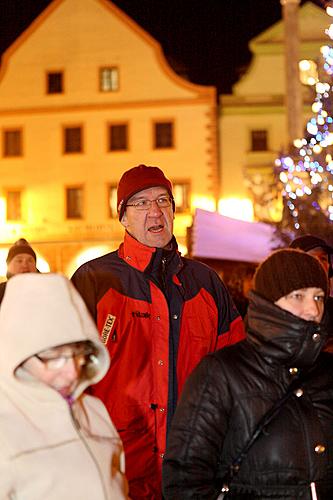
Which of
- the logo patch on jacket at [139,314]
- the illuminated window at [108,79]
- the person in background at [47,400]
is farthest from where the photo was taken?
the illuminated window at [108,79]

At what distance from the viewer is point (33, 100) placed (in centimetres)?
3431

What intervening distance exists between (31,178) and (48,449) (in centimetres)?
3214

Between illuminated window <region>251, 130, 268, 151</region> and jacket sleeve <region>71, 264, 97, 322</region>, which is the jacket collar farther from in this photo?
illuminated window <region>251, 130, 268, 151</region>

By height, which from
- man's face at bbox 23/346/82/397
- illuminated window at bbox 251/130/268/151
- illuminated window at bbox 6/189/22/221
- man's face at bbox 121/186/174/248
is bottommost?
illuminated window at bbox 6/189/22/221

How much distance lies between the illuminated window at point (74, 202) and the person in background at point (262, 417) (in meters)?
31.3

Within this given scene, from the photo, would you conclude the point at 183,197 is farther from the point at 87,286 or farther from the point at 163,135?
the point at 87,286

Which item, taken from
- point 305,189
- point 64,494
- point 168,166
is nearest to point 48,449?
point 64,494

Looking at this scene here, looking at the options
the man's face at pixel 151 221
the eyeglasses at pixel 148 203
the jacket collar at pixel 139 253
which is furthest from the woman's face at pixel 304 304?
the eyeglasses at pixel 148 203

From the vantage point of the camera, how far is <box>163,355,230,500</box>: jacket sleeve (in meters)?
3.10

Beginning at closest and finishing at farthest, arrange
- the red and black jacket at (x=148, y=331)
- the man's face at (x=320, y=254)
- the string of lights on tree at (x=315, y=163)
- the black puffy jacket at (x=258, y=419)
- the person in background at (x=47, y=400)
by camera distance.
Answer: the person in background at (x=47, y=400), the black puffy jacket at (x=258, y=419), the red and black jacket at (x=148, y=331), the man's face at (x=320, y=254), the string of lights on tree at (x=315, y=163)

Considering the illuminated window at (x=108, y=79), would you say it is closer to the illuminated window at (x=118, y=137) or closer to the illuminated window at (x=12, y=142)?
the illuminated window at (x=118, y=137)

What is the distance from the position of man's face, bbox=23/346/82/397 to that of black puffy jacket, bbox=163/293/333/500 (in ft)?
1.73

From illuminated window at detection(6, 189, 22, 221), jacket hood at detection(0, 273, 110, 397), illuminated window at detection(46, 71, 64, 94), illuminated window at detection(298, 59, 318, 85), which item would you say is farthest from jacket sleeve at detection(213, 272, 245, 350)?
illuminated window at detection(46, 71, 64, 94)

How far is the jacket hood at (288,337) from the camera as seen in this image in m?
3.18
